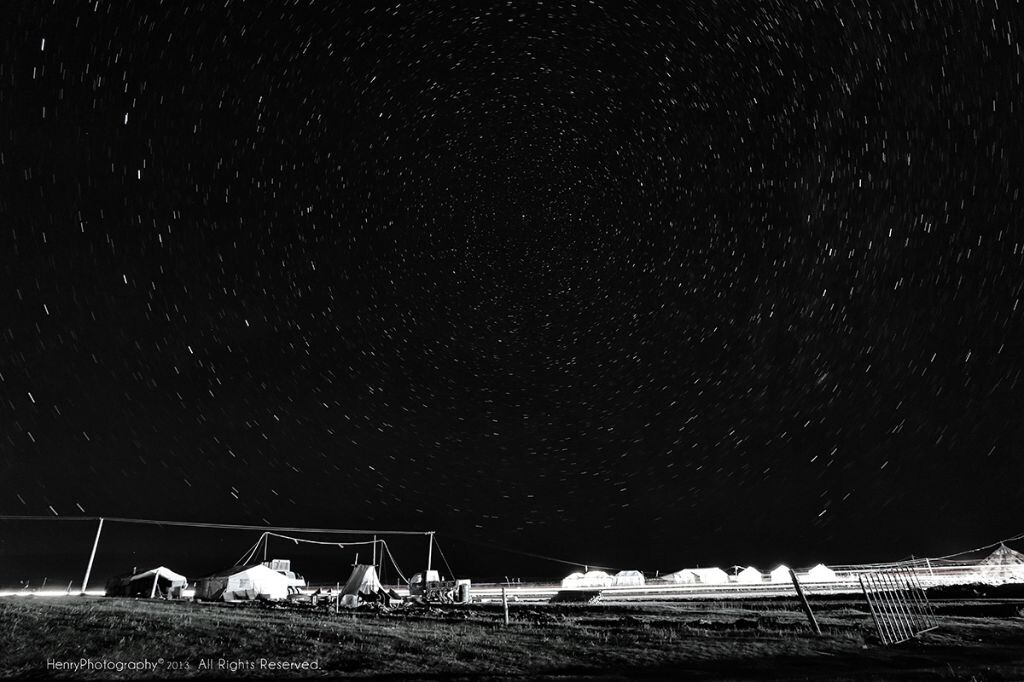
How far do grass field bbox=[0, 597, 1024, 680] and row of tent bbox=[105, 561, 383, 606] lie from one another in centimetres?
2307

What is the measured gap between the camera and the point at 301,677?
9258 mm

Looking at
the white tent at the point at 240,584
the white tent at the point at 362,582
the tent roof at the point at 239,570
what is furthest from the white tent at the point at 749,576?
the tent roof at the point at 239,570

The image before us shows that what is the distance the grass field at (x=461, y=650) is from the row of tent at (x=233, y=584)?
23067mm

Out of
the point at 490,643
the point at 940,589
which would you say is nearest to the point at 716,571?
the point at 940,589

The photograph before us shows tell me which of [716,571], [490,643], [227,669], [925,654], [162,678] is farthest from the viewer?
[716,571]

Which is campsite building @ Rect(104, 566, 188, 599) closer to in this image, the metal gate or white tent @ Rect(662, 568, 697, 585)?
the metal gate

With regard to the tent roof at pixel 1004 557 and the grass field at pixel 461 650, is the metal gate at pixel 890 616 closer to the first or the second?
the grass field at pixel 461 650

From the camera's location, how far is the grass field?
381 inches

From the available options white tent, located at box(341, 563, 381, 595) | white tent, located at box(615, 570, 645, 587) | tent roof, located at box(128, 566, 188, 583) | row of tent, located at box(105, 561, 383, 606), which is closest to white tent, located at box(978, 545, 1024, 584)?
white tent, located at box(615, 570, 645, 587)

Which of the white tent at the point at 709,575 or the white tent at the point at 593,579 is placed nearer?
the white tent at the point at 709,575

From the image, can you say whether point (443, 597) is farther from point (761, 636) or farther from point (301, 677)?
point (301, 677)

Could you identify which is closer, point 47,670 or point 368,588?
point 47,670

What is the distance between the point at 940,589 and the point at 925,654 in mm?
27551

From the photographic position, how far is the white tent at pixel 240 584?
3853 centimetres
